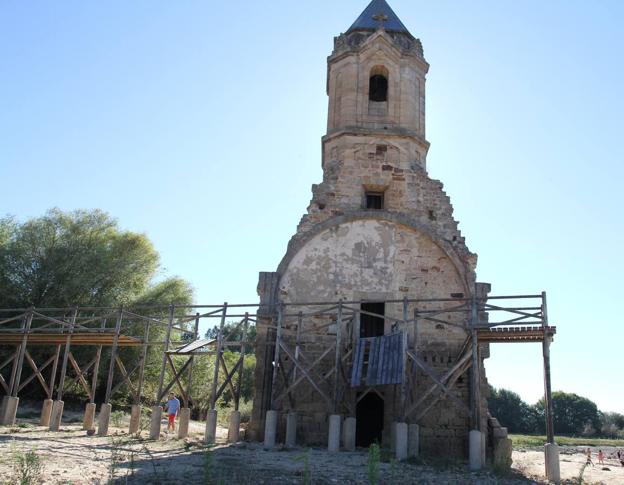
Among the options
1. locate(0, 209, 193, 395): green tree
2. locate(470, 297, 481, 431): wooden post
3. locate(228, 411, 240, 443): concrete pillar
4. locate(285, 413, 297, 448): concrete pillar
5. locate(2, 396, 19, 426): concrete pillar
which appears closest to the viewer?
locate(470, 297, 481, 431): wooden post

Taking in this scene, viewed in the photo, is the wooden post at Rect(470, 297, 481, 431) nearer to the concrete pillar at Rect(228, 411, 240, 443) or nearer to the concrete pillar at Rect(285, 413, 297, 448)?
the concrete pillar at Rect(285, 413, 297, 448)

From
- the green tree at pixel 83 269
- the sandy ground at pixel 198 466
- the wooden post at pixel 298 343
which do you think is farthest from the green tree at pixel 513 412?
the wooden post at pixel 298 343

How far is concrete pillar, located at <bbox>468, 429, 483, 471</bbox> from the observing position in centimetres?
1157

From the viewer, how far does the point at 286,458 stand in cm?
1091

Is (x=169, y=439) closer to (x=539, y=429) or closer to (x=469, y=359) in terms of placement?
(x=469, y=359)

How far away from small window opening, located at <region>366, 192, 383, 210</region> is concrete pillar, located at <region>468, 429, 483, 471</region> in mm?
7457

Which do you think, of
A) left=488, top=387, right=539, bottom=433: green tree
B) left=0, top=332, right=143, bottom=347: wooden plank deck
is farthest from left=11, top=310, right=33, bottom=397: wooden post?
left=488, top=387, right=539, bottom=433: green tree

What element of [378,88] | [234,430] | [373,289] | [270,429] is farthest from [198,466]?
[378,88]

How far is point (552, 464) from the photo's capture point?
11070mm

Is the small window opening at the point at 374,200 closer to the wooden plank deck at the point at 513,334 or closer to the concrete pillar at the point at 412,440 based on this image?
the wooden plank deck at the point at 513,334

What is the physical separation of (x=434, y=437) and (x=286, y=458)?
4802 mm

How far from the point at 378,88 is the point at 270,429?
11.3 metres

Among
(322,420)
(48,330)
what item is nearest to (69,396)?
(48,330)

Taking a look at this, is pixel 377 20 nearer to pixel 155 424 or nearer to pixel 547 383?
pixel 547 383
